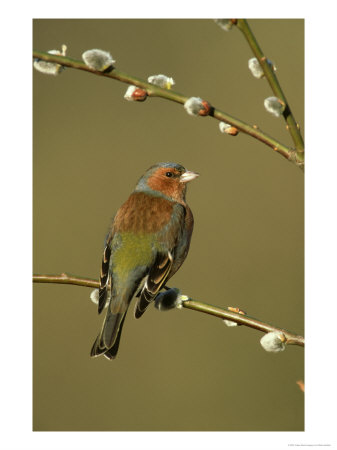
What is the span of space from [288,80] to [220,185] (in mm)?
846

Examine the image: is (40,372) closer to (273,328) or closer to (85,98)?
(273,328)

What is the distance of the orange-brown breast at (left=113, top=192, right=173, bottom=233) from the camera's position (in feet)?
10.3

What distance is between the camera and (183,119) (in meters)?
3.78

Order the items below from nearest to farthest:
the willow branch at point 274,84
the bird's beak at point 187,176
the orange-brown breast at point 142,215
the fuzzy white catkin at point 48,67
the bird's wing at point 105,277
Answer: the willow branch at point 274,84
the fuzzy white catkin at point 48,67
the bird's wing at point 105,277
the orange-brown breast at point 142,215
the bird's beak at point 187,176

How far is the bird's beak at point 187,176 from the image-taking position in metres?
3.66

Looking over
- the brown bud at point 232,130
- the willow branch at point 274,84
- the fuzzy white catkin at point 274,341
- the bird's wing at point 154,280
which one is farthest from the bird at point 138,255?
the willow branch at point 274,84

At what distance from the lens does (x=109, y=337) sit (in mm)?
2693

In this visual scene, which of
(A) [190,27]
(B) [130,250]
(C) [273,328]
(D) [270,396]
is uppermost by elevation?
(A) [190,27]

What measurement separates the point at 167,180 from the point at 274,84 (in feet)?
6.39

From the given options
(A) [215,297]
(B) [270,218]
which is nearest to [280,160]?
(B) [270,218]

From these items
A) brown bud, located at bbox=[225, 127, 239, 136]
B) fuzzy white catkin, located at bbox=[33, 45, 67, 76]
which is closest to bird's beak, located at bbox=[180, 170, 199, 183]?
brown bud, located at bbox=[225, 127, 239, 136]

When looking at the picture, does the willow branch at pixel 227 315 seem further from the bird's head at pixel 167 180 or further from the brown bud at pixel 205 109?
the bird's head at pixel 167 180

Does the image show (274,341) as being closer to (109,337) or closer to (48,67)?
(109,337)

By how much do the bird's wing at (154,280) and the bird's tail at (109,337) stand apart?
0.13 metres
